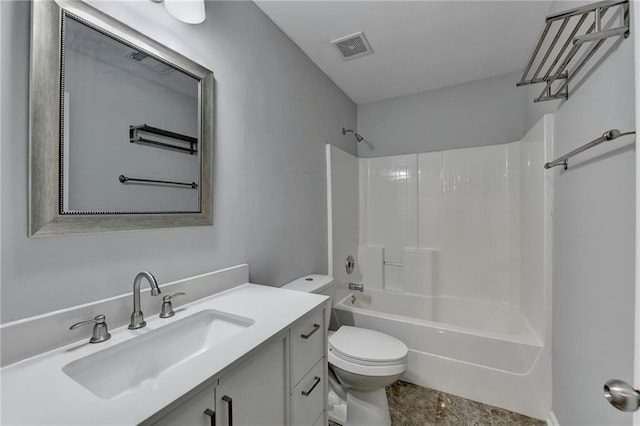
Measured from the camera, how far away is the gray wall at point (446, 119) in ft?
7.93

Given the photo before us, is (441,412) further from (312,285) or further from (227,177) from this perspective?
(227,177)

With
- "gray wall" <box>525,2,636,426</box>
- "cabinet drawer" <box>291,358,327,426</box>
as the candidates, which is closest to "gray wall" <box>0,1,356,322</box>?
"cabinet drawer" <box>291,358,327,426</box>

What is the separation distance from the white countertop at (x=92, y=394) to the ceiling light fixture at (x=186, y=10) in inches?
46.1

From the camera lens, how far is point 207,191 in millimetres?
1253

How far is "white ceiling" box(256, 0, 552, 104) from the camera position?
1604 mm

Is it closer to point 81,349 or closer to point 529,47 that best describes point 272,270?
point 81,349

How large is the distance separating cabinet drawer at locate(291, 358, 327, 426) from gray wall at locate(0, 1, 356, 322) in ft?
2.07

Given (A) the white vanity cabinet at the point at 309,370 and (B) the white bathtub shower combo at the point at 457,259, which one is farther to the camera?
(B) the white bathtub shower combo at the point at 457,259

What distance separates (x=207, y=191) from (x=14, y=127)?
618mm

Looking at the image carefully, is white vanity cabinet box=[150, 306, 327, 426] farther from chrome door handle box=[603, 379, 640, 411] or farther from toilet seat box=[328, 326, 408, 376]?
chrome door handle box=[603, 379, 640, 411]

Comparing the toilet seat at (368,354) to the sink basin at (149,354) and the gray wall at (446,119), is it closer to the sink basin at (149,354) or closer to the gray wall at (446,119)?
the sink basin at (149,354)

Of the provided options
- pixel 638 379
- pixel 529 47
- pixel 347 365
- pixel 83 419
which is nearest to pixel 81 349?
pixel 83 419

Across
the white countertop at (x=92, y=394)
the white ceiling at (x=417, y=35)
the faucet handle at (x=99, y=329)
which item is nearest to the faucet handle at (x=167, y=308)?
the white countertop at (x=92, y=394)

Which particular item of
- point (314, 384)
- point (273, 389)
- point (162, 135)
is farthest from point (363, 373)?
point (162, 135)
